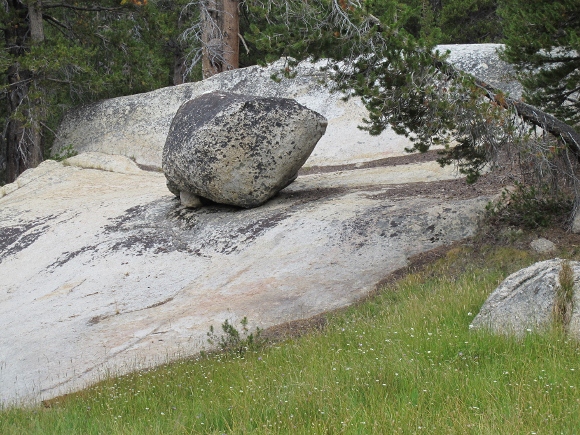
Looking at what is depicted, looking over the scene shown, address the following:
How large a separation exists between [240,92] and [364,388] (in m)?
15.3

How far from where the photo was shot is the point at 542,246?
908 centimetres

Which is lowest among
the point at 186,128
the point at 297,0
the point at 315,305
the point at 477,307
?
the point at 315,305

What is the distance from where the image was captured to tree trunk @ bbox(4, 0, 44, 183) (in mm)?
18016

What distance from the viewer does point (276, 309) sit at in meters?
8.92

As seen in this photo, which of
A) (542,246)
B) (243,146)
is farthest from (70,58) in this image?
(542,246)

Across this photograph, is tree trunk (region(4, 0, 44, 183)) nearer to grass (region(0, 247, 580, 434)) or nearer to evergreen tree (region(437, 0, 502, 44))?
evergreen tree (region(437, 0, 502, 44))

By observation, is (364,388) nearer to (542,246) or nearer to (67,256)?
(542,246)

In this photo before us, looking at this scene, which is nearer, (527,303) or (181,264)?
(527,303)

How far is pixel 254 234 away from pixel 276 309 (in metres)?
2.40

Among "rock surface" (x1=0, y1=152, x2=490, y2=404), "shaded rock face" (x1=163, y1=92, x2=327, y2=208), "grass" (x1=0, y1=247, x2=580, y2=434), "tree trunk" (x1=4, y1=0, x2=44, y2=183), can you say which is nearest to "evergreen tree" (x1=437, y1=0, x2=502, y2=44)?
"rock surface" (x1=0, y1=152, x2=490, y2=404)

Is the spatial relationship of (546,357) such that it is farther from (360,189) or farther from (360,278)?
(360,189)

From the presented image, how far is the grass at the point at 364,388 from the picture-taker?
449cm

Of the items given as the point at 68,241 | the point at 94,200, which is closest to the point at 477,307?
the point at 68,241

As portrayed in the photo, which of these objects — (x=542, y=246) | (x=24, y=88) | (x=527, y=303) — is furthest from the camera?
(x=24, y=88)
